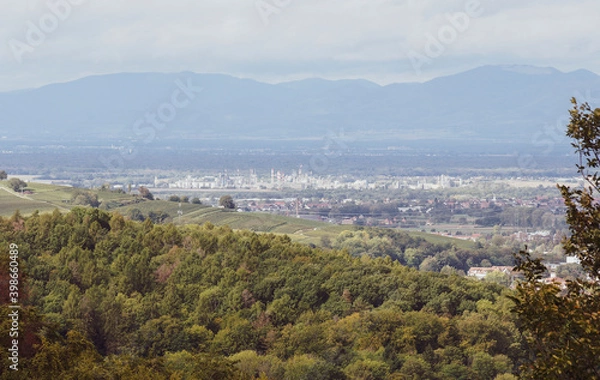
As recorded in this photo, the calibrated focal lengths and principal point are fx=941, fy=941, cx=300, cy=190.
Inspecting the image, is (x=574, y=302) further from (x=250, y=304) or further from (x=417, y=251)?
(x=417, y=251)

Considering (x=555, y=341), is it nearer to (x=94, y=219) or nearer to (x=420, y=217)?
(x=94, y=219)

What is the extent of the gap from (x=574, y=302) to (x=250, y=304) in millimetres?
21148

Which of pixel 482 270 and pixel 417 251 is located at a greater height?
pixel 417 251

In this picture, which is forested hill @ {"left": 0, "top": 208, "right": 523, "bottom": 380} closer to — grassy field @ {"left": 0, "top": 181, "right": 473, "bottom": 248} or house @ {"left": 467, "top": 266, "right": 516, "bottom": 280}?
grassy field @ {"left": 0, "top": 181, "right": 473, "bottom": 248}

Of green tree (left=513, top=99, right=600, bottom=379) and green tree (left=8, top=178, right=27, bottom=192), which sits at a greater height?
green tree (left=513, top=99, right=600, bottom=379)

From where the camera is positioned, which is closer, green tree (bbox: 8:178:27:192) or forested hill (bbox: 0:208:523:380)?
forested hill (bbox: 0:208:523:380)

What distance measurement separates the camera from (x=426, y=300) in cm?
2911

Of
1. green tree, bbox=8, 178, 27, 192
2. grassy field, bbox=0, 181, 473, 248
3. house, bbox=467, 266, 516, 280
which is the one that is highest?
green tree, bbox=8, 178, 27, 192

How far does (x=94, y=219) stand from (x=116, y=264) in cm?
317

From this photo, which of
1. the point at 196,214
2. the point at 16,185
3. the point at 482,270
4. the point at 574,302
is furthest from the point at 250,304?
the point at 196,214

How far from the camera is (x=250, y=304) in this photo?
29.0m

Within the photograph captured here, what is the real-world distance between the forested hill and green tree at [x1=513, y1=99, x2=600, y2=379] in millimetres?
11103

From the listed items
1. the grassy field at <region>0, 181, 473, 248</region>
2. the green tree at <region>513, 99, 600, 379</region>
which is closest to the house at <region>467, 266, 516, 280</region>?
the grassy field at <region>0, 181, 473, 248</region>

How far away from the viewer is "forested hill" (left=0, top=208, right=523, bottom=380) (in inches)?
951
